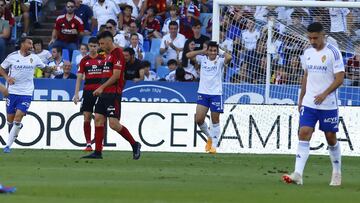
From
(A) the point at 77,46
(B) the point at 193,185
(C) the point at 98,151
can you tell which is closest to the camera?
(B) the point at 193,185

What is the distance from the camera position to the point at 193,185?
582 inches

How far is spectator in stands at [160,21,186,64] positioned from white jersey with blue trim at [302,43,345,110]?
45.3 ft

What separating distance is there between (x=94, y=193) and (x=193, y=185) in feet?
6.30

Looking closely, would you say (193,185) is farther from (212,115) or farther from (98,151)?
(212,115)

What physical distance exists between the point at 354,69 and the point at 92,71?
6.68 m

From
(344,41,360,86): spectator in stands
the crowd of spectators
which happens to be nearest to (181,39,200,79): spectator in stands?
the crowd of spectators

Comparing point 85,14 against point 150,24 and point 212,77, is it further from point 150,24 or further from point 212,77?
point 212,77

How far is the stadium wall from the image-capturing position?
24.6 m

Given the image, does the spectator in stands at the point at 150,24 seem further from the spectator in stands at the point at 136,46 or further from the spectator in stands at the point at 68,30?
the spectator in stands at the point at 68,30

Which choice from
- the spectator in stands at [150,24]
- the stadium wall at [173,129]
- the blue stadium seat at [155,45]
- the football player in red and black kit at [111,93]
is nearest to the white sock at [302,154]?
the football player in red and black kit at [111,93]

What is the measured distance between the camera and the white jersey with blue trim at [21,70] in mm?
22672

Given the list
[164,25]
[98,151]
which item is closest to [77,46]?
[164,25]

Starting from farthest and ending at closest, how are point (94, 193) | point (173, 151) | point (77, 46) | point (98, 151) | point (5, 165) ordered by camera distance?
point (77, 46)
point (173, 151)
point (98, 151)
point (5, 165)
point (94, 193)

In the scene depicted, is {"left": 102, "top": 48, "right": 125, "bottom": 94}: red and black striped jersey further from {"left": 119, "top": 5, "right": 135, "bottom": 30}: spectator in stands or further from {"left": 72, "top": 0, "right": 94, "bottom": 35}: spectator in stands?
{"left": 72, "top": 0, "right": 94, "bottom": 35}: spectator in stands
